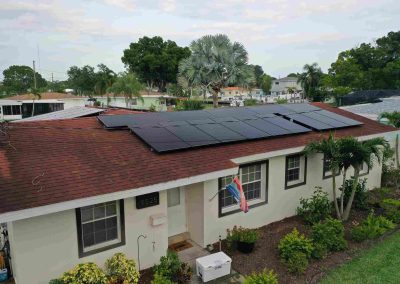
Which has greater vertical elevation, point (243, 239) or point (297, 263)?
point (243, 239)

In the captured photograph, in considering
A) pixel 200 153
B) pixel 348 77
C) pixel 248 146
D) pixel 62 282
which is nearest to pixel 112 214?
pixel 62 282

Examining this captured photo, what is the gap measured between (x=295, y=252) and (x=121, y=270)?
452cm

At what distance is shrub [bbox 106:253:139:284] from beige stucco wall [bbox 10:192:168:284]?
0.30m

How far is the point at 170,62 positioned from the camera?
6700 cm

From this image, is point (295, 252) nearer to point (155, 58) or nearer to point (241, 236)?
point (241, 236)

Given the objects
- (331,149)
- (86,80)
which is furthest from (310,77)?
(331,149)

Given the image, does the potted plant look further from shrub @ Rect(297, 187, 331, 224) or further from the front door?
shrub @ Rect(297, 187, 331, 224)

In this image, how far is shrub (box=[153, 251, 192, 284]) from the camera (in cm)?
787

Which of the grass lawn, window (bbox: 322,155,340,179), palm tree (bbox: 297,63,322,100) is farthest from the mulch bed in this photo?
palm tree (bbox: 297,63,322,100)

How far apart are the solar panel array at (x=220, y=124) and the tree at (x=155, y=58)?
177 feet

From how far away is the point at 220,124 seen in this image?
12125 millimetres

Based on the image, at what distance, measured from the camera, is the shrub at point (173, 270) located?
787 cm

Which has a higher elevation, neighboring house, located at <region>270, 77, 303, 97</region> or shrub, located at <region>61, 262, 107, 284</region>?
neighboring house, located at <region>270, 77, 303, 97</region>

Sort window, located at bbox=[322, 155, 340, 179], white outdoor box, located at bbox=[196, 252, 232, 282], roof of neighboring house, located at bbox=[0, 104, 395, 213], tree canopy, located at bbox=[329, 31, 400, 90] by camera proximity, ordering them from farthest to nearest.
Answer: tree canopy, located at bbox=[329, 31, 400, 90], window, located at bbox=[322, 155, 340, 179], white outdoor box, located at bbox=[196, 252, 232, 282], roof of neighboring house, located at bbox=[0, 104, 395, 213]
